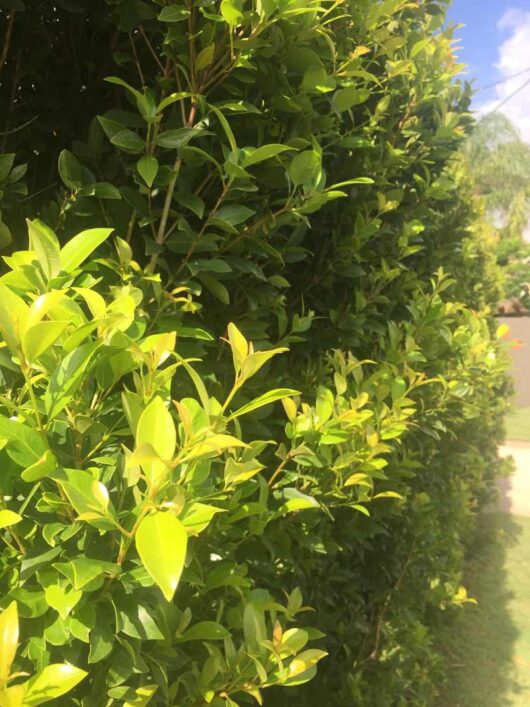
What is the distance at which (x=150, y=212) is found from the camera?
4.37 ft

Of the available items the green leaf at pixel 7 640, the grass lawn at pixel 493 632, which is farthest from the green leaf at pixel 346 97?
the grass lawn at pixel 493 632

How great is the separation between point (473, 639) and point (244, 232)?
5.14m

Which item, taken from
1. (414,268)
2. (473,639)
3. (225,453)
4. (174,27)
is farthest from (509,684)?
(174,27)

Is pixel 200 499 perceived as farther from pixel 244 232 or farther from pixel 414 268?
pixel 414 268

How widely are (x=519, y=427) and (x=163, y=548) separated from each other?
1584cm

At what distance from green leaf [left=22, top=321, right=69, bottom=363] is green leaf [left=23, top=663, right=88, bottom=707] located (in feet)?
1.39

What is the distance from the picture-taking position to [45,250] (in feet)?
3.29

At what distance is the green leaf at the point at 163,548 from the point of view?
667mm

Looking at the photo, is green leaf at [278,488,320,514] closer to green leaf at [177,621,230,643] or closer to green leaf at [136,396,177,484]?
green leaf at [177,621,230,643]

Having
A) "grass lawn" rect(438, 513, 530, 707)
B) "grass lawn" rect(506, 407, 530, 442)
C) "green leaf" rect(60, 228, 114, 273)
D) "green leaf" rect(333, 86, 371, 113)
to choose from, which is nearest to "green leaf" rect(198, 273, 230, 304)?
"green leaf" rect(60, 228, 114, 273)

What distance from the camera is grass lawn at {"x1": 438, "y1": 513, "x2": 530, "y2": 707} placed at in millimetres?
4523

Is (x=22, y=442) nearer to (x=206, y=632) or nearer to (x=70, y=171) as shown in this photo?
(x=206, y=632)

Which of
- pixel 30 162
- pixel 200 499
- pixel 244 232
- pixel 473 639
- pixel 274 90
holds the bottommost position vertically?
pixel 473 639

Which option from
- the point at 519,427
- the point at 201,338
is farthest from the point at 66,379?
the point at 519,427
